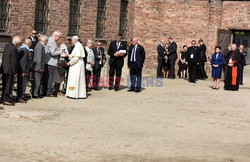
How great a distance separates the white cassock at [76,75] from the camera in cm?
1778

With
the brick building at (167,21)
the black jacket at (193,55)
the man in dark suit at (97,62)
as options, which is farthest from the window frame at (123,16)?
the man in dark suit at (97,62)

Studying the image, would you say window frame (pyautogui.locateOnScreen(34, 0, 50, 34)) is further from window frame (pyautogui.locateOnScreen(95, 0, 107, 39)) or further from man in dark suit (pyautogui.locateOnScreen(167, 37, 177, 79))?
man in dark suit (pyautogui.locateOnScreen(167, 37, 177, 79))

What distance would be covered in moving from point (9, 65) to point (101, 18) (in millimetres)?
15748

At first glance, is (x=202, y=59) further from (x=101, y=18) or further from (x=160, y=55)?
(x=101, y=18)

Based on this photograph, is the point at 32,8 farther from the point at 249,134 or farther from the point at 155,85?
the point at 249,134

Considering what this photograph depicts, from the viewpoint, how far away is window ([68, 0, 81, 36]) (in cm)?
2769

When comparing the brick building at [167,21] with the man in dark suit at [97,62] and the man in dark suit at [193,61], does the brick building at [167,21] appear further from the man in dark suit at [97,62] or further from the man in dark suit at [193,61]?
the man in dark suit at [97,62]

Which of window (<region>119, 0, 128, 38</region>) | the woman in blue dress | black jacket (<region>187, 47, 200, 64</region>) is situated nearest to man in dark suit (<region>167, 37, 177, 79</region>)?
black jacket (<region>187, 47, 200, 64</region>)

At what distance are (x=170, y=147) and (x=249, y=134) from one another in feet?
8.72

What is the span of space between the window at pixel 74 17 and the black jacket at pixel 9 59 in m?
12.0

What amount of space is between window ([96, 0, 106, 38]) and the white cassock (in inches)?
488

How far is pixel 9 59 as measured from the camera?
1540 cm

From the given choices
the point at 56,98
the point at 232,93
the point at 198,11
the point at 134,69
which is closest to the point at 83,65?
the point at 56,98

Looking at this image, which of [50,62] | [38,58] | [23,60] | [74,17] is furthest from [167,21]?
[23,60]
